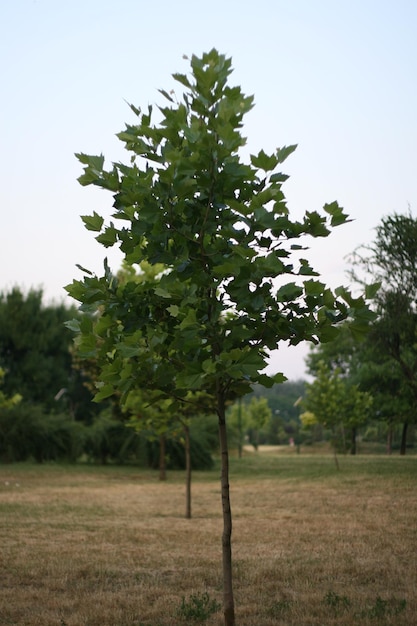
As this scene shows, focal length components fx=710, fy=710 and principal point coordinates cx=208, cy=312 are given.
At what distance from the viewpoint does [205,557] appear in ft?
33.1

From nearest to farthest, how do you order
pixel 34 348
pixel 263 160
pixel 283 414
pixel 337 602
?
1. pixel 263 160
2. pixel 337 602
3. pixel 34 348
4. pixel 283 414

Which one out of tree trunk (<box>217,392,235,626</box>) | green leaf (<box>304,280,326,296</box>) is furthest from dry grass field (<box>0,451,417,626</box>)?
green leaf (<box>304,280,326,296</box>)

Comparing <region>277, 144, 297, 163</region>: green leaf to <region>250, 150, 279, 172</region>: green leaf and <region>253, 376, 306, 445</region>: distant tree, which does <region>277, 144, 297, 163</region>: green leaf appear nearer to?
<region>250, 150, 279, 172</region>: green leaf

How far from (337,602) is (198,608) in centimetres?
140

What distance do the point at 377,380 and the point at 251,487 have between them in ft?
46.0

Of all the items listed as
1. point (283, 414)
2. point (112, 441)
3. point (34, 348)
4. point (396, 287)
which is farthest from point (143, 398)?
point (283, 414)

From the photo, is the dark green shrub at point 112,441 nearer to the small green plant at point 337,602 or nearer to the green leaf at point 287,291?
the small green plant at point 337,602

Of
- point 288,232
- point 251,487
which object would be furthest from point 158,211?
point 251,487

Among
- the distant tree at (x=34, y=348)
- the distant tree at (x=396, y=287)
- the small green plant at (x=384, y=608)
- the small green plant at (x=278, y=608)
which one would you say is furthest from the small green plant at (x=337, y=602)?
the distant tree at (x=34, y=348)

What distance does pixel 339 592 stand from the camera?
7.56 meters

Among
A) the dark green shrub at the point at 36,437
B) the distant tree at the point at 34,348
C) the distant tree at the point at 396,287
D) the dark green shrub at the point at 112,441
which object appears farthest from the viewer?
the distant tree at the point at 34,348

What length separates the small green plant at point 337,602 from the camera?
6783 millimetres

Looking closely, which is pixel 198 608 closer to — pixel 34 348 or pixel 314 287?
pixel 314 287

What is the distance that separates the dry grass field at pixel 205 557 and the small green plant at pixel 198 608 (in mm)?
20
